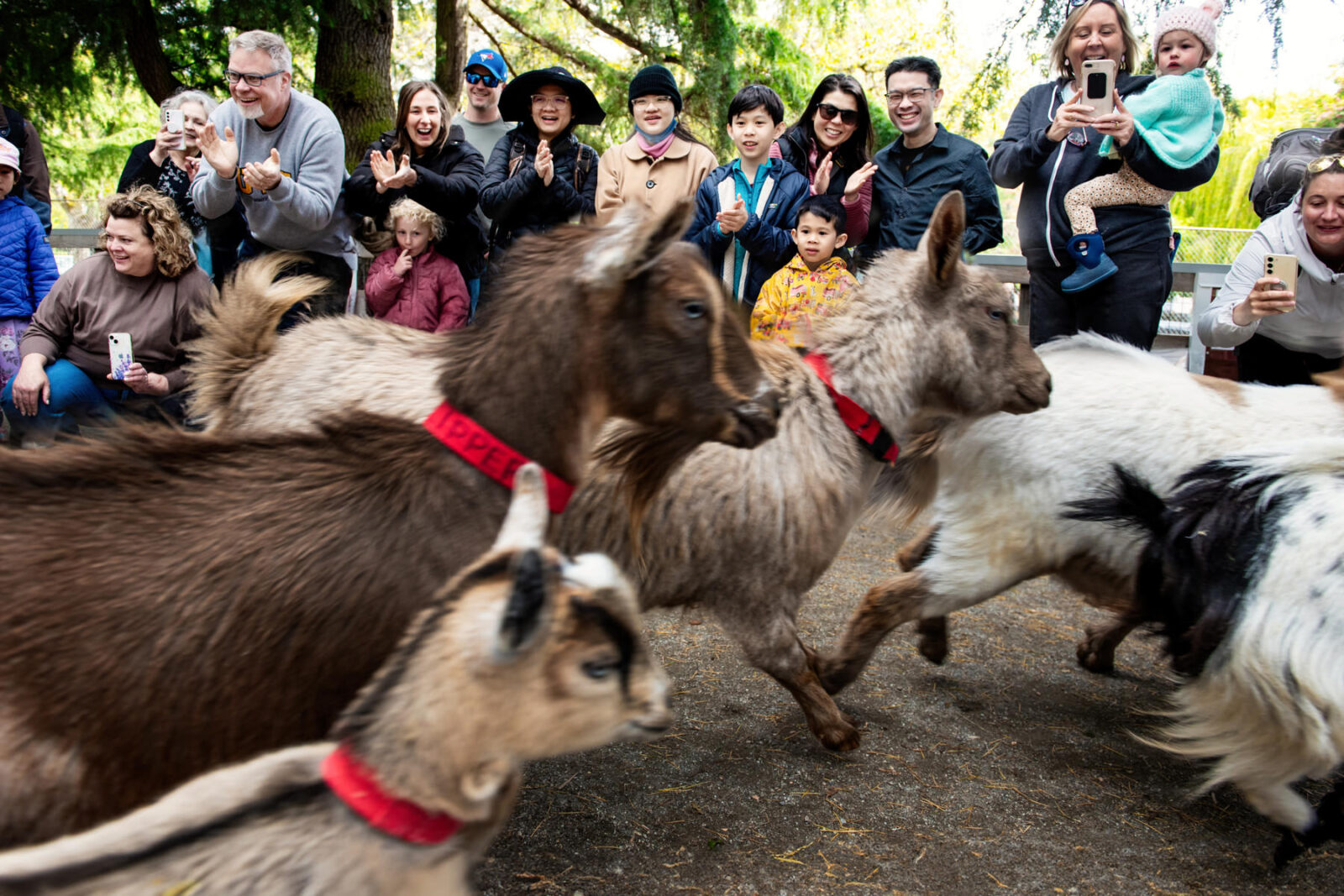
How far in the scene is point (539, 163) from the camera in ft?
17.7

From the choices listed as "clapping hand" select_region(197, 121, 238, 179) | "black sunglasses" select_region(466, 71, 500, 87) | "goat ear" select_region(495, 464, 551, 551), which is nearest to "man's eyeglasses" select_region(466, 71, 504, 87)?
"black sunglasses" select_region(466, 71, 500, 87)

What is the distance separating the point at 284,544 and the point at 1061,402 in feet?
9.35

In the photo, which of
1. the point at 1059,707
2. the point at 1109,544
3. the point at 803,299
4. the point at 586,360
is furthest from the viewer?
the point at 803,299

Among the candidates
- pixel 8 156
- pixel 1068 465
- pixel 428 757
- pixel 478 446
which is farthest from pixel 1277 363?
pixel 8 156

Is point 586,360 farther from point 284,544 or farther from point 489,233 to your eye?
point 489,233

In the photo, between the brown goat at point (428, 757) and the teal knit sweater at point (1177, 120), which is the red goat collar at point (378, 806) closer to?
the brown goat at point (428, 757)

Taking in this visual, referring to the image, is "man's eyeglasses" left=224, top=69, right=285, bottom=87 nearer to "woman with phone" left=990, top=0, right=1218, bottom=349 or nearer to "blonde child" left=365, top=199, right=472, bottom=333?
"blonde child" left=365, top=199, right=472, bottom=333

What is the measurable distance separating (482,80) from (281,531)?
4.98 meters

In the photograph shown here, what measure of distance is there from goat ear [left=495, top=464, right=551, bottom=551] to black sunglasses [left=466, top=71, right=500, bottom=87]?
5161mm

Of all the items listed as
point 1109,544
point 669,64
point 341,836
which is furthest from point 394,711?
point 669,64

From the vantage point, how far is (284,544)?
2092 millimetres

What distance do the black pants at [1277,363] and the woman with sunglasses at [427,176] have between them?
418 cm

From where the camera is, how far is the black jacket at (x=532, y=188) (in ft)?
17.8

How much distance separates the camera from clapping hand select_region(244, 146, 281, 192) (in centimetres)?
469
